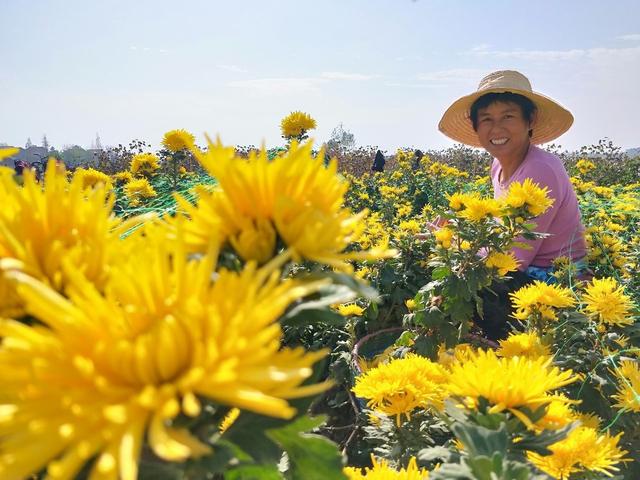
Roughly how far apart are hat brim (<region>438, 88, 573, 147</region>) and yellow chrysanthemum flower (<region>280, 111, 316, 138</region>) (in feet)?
3.77

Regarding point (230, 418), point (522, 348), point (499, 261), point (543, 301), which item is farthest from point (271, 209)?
point (499, 261)

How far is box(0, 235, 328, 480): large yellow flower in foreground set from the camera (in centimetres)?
33

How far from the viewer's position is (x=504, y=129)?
3.19 meters

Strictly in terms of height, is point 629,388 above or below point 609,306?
below

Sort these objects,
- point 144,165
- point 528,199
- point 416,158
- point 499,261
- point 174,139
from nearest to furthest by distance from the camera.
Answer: point 528,199, point 499,261, point 174,139, point 144,165, point 416,158

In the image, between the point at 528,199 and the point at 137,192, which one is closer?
the point at 528,199

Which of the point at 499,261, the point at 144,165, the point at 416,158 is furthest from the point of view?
the point at 416,158

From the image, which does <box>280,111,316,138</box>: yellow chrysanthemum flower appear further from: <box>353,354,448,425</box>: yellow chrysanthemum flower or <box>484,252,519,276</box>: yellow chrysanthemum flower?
<box>353,354,448,425</box>: yellow chrysanthemum flower

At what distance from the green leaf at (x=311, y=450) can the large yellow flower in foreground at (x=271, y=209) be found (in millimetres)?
191

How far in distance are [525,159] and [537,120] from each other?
439mm

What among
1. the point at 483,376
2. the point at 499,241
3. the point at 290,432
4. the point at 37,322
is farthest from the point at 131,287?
the point at 499,241

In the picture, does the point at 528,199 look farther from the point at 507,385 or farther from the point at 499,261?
the point at 507,385

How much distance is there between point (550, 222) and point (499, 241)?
1.10m

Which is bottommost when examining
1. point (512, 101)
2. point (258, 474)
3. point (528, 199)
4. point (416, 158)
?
point (416, 158)
